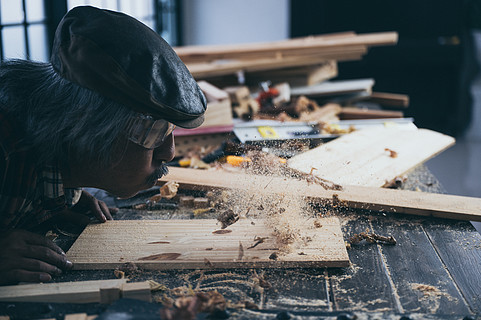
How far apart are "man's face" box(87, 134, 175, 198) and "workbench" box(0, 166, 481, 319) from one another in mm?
325

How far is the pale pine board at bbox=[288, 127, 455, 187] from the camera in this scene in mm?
2650

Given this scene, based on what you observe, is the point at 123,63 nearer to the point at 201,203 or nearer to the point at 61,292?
the point at 61,292

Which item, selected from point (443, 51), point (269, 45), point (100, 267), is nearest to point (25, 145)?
point (100, 267)

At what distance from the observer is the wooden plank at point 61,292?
1.59 meters

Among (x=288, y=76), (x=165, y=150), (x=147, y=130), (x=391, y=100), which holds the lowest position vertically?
(x=391, y=100)

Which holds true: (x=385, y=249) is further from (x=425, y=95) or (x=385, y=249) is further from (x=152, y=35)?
(x=425, y=95)

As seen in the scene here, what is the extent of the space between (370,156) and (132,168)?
1.50 m

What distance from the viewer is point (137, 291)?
62.6 inches

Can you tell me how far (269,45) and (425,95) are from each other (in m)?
4.16

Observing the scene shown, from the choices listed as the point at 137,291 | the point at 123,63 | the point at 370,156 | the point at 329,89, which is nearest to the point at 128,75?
the point at 123,63

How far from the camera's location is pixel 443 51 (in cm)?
764

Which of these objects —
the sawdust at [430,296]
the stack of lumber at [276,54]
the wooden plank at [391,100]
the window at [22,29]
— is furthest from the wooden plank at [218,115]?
the wooden plank at [391,100]

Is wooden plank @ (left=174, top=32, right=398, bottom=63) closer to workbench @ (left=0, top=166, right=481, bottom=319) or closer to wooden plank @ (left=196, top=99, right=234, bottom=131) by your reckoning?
wooden plank @ (left=196, top=99, right=234, bottom=131)

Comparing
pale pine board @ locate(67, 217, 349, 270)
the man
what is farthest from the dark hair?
pale pine board @ locate(67, 217, 349, 270)
